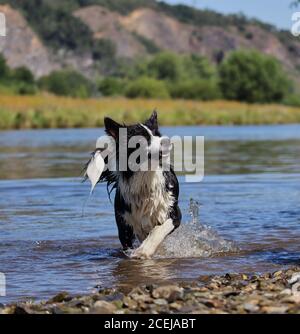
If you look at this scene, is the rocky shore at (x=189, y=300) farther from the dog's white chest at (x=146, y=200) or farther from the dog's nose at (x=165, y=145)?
the dog's white chest at (x=146, y=200)

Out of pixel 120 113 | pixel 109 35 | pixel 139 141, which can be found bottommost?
pixel 139 141

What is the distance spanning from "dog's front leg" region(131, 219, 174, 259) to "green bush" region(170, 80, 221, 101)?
2843 inches

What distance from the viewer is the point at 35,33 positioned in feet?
502

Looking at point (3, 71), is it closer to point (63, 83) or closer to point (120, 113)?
point (63, 83)

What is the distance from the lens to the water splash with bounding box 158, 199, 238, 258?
30.0 ft

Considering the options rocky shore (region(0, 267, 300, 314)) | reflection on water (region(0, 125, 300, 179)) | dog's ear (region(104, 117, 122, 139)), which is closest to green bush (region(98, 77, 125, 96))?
reflection on water (region(0, 125, 300, 179))

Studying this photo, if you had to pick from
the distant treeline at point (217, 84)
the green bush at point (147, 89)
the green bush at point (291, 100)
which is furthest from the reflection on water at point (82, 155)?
the green bush at point (291, 100)

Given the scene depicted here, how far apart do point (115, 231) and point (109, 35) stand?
163 metres

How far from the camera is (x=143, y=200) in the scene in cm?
886

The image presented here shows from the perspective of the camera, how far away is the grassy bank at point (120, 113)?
1639 inches

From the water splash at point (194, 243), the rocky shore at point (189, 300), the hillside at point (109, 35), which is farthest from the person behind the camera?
the hillside at point (109, 35)

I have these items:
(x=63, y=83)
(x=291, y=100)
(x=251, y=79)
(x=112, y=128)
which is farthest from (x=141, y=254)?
(x=63, y=83)

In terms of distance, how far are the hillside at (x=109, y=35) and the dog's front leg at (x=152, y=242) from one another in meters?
128
